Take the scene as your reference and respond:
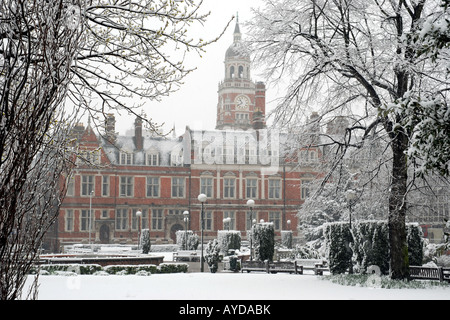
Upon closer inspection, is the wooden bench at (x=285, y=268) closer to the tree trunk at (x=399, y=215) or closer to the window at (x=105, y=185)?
the tree trunk at (x=399, y=215)

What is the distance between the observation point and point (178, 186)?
44.8 metres

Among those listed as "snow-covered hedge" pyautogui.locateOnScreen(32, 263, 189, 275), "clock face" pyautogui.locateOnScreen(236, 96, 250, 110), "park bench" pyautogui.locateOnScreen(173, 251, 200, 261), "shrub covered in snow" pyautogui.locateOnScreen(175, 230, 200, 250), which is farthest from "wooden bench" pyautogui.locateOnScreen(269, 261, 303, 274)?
"clock face" pyautogui.locateOnScreen(236, 96, 250, 110)

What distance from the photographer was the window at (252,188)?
45.8 metres

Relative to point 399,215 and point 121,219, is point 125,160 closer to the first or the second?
point 121,219

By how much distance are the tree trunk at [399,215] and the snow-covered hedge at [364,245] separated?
1.26m

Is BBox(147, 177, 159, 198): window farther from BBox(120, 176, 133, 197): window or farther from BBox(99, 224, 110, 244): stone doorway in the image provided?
BBox(99, 224, 110, 244): stone doorway

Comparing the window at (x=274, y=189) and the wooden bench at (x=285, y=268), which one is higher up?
the window at (x=274, y=189)

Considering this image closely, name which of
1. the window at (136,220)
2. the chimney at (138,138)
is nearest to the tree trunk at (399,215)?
the window at (136,220)

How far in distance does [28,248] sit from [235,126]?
69402 millimetres

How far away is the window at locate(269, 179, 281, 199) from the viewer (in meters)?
46.3
